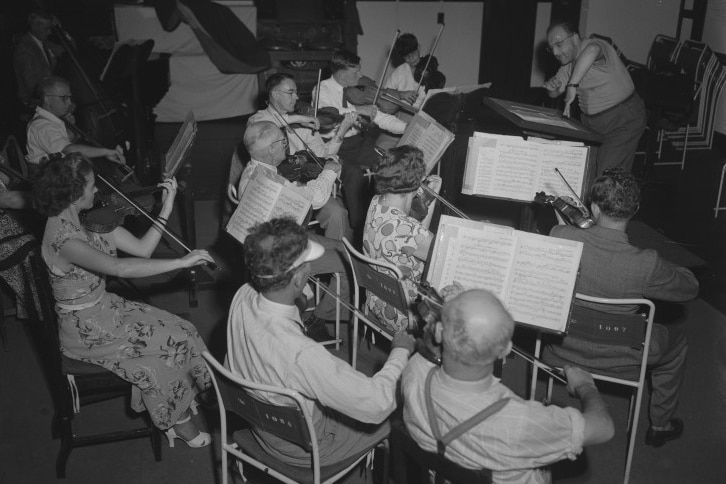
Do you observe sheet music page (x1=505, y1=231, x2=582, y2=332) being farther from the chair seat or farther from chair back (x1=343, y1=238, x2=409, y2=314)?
the chair seat

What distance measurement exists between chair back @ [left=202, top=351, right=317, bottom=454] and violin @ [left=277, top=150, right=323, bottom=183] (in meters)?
1.69

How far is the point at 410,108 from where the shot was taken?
16.3ft

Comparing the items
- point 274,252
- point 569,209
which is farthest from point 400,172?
point 274,252

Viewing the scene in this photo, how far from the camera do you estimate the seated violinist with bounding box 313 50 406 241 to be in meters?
4.57

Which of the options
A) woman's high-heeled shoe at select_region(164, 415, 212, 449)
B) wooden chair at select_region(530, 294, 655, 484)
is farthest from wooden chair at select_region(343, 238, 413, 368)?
woman's high-heeled shoe at select_region(164, 415, 212, 449)

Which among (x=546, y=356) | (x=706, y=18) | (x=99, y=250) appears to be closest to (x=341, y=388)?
(x=546, y=356)

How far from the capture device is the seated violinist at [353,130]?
15.0ft

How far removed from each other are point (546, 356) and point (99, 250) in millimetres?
1884

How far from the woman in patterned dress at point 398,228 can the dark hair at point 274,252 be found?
77 centimetres

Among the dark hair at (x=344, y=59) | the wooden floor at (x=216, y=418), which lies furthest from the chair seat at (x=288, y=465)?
the dark hair at (x=344, y=59)

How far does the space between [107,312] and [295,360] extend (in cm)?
117

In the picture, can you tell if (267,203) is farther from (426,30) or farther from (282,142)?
(426,30)

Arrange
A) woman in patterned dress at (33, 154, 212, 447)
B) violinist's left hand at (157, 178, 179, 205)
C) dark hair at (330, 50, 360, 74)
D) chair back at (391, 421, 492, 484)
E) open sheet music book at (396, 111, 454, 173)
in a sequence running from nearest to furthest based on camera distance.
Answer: chair back at (391, 421, 492, 484)
woman in patterned dress at (33, 154, 212, 447)
violinist's left hand at (157, 178, 179, 205)
open sheet music book at (396, 111, 454, 173)
dark hair at (330, 50, 360, 74)

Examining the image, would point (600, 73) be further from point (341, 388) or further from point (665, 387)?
point (341, 388)
